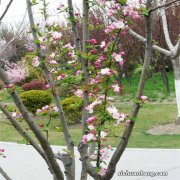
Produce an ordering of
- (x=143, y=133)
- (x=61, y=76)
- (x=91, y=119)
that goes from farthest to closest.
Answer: (x=143, y=133) → (x=61, y=76) → (x=91, y=119)

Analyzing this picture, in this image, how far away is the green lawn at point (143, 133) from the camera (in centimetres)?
790

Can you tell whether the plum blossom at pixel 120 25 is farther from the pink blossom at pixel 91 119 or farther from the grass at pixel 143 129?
the grass at pixel 143 129

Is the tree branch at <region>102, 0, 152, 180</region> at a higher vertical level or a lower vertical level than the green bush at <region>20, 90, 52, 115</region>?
higher

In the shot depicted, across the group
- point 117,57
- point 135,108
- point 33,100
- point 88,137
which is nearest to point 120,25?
point 117,57

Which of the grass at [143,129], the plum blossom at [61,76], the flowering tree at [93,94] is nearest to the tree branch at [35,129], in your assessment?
the flowering tree at [93,94]

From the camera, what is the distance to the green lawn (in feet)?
25.9

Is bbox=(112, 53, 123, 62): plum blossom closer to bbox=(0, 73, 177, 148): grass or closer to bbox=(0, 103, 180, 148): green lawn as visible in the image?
bbox=(0, 73, 177, 148): grass


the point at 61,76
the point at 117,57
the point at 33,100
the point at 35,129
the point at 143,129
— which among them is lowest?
the point at 143,129

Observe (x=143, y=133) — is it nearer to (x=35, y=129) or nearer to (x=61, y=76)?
(x=61, y=76)

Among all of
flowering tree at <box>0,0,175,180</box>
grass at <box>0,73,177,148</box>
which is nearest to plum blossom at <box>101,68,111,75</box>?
flowering tree at <box>0,0,175,180</box>

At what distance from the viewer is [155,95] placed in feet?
49.8

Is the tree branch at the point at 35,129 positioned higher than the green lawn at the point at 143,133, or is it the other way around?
the tree branch at the point at 35,129

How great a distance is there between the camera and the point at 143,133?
29.6ft

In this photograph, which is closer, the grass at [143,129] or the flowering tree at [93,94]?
the flowering tree at [93,94]
